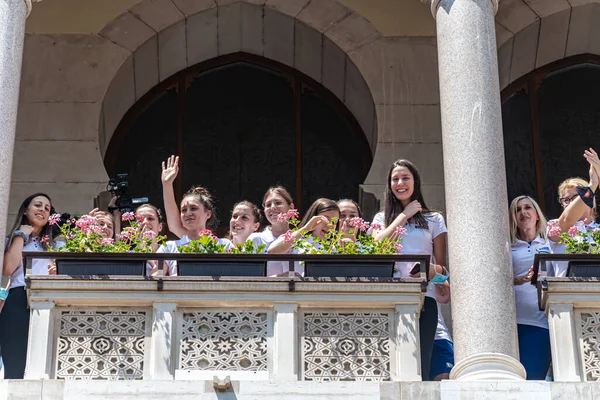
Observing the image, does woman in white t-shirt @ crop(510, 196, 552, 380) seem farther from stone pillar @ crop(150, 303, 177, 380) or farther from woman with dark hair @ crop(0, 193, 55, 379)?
woman with dark hair @ crop(0, 193, 55, 379)

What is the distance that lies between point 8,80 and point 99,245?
2159mm

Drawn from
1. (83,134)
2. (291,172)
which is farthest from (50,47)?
(291,172)

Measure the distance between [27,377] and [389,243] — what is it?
13.5ft

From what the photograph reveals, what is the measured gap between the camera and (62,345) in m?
17.2

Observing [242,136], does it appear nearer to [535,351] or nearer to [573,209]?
[573,209]

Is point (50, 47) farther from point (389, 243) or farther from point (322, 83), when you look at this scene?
point (389, 243)

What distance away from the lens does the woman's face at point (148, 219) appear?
18.5 meters

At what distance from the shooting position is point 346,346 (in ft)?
56.5

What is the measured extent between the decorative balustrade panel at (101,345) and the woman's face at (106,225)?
4.36ft

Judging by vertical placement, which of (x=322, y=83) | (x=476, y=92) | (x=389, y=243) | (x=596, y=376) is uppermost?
(x=322, y=83)

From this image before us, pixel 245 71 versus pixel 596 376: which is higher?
pixel 245 71

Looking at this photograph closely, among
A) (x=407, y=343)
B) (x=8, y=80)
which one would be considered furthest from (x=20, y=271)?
(x=407, y=343)

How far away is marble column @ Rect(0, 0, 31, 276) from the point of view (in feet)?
58.5

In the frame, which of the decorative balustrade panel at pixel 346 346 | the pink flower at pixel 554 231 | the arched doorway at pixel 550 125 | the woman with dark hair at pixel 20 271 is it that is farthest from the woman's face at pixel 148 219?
the arched doorway at pixel 550 125
